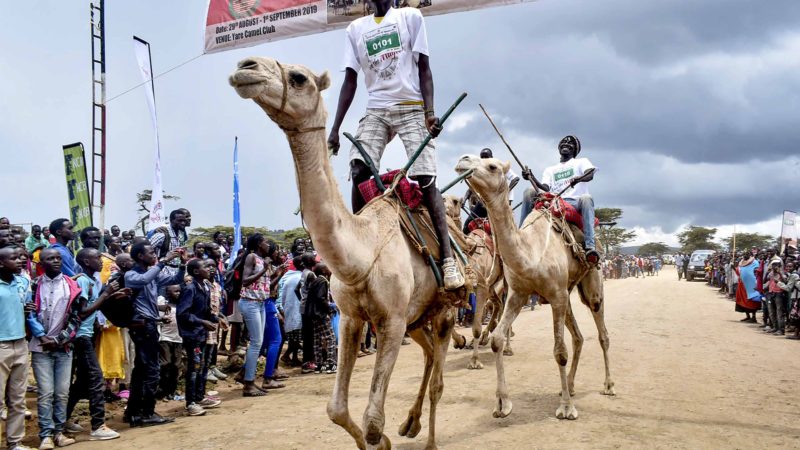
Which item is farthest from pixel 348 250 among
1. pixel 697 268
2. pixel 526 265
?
pixel 697 268

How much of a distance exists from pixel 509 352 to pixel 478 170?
614cm

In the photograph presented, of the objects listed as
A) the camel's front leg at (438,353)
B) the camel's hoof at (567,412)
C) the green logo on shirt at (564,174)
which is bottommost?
the camel's hoof at (567,412)

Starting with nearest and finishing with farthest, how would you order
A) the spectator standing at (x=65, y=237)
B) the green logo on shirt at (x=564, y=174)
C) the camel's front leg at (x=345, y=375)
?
1. the camel's front leg at (x=345, y=375)
2. the spectator standing at (x=65, y=237)
3. the green logo on shirt at (x=564, y=174)

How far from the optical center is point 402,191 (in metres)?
5.24

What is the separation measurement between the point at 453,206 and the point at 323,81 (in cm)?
638

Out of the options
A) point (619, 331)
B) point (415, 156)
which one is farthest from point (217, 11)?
point (619, 331)

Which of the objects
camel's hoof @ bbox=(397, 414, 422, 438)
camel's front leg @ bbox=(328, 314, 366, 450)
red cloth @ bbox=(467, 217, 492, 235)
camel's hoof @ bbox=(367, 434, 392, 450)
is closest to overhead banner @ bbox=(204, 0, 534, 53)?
red cloth @ bbox=(467, 217, 492, 235)

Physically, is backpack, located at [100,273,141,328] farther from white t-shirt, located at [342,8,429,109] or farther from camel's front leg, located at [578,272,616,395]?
camel's front leg, located at [578,272,616,395]

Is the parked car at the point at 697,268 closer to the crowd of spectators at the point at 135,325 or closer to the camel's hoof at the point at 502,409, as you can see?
the crowd of spectators at the point at 135,325

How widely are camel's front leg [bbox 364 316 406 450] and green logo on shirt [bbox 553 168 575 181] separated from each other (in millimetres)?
5709

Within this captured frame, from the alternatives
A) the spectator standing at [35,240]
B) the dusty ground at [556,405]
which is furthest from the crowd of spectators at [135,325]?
the spectator standing at [35,240]

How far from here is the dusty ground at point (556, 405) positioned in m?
6.32

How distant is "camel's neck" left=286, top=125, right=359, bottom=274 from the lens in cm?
381

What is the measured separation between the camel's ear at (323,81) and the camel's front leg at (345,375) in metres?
1.76
